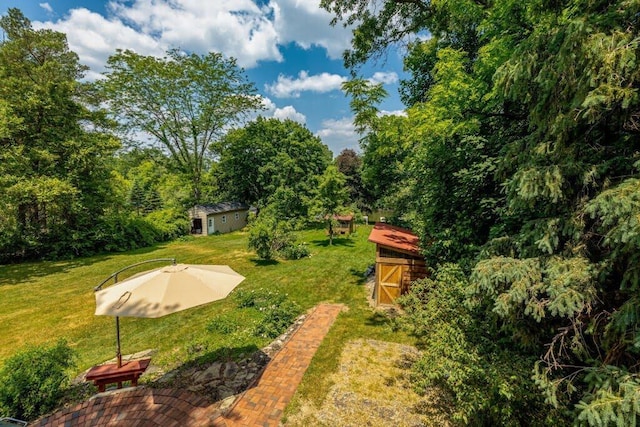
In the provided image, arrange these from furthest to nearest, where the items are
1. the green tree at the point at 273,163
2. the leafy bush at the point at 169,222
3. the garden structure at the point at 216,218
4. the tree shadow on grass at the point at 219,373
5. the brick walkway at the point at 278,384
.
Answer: the green tree at the point at 273,163 → the garden structure at the point at 216,218 → the leafy bush at the point at 169,222 → the tree shadow on grass at the point at 219,373 → the brick walkway at the point at 278,384

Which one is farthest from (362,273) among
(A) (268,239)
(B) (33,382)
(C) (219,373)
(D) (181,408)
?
(B) (33,382)

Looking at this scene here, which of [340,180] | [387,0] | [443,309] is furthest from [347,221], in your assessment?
[443,309]

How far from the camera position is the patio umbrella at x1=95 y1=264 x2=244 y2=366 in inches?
170

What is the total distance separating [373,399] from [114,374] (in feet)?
16.5

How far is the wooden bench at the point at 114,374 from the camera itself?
4973 mm

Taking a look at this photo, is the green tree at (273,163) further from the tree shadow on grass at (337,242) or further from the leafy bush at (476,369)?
the leafy bush at (476,369)

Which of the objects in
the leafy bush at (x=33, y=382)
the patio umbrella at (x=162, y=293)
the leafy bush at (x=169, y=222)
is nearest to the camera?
the patio umbrella at (x=162, y=293)

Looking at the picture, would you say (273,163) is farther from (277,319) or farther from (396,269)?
(277,319)

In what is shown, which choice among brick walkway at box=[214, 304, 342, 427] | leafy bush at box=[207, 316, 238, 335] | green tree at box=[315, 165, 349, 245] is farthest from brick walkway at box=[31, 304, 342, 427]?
green tree at box=[315, 165, 349, 245]

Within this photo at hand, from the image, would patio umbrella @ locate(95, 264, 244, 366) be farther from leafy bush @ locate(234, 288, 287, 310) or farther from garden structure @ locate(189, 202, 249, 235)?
garden structure @ locate(189, 202, 249, 235)

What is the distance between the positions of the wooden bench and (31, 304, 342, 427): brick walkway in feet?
0.91

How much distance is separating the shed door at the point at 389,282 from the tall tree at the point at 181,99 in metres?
25.3

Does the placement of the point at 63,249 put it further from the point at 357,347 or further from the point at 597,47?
the point at 597,47

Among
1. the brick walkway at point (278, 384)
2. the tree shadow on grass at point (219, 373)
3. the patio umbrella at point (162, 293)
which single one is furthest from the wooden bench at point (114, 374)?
the brick walkway at point (278, 384)
